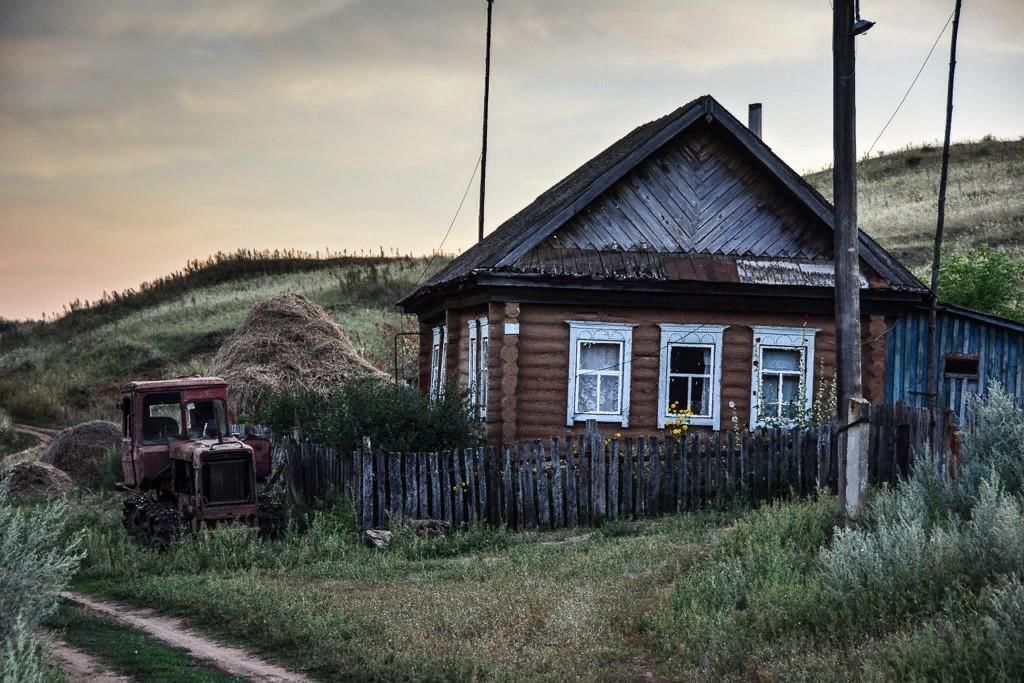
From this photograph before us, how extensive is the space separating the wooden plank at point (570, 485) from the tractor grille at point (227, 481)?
4.35 m

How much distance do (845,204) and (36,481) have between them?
17.2 metres

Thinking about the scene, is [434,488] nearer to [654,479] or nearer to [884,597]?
[654,479]

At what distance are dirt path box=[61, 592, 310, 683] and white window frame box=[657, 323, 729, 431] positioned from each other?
1103 cm

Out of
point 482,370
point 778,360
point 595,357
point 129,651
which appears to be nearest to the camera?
point 129,651

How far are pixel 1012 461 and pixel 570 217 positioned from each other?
10.8 meters

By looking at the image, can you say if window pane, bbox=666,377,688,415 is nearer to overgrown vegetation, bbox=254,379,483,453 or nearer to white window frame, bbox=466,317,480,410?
white window frame, bbox=466,317,480,410

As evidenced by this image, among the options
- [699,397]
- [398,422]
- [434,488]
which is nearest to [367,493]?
[434,488]

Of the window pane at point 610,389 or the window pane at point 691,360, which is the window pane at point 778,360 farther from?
the window pane at point 610,389

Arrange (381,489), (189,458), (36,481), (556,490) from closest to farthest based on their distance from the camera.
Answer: (189,458), (381,489), (556,490), (36,481)

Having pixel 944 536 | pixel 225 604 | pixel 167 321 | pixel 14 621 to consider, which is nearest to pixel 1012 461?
pixel 944 536

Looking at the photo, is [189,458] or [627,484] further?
[627,484]

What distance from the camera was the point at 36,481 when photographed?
2419 centimetres

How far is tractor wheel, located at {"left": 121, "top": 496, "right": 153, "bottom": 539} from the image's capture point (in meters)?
16.7

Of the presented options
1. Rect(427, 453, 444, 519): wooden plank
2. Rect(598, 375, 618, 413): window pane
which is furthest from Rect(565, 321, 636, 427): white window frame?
Rect(427, 453, 444, 519): wooden plank
